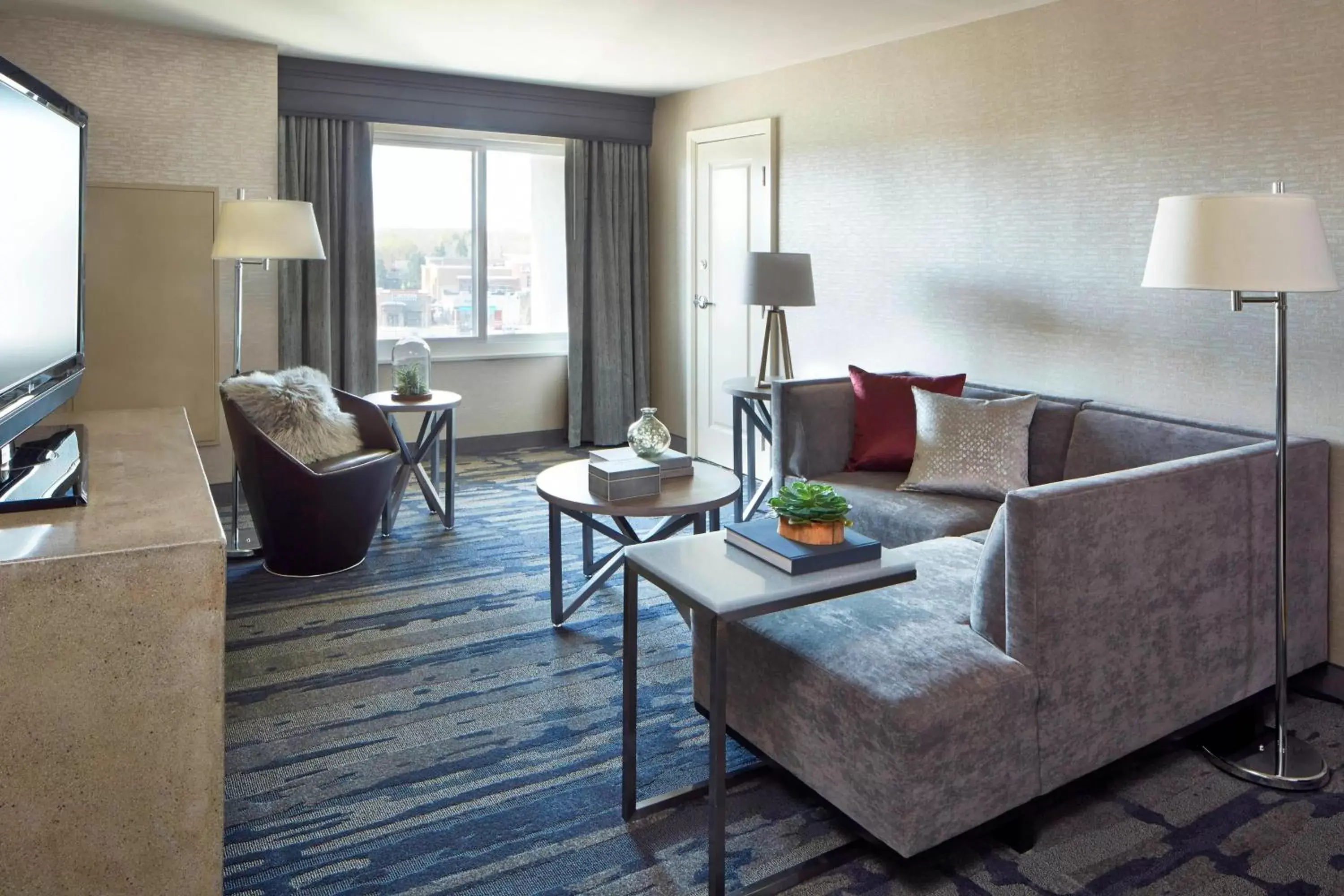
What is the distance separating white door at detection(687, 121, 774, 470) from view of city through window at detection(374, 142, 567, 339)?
1.07m

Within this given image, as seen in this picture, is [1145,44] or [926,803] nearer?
[926,803]

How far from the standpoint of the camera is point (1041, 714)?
2100 millimetres

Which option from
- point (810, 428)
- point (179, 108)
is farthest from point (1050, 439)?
point (179, 108)

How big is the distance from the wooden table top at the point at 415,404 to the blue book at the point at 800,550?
2623mm

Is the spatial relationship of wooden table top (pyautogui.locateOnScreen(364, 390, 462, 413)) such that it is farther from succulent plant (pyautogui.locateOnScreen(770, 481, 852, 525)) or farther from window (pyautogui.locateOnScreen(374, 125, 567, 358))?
succulent plant (pyautogui.locateOnScreen(770, 481, 852, 525))

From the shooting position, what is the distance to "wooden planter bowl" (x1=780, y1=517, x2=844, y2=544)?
2.07 metres

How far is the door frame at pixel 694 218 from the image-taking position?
5363 millimetres

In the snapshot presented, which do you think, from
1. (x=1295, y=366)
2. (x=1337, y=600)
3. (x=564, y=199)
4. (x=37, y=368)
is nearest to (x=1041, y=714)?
(x=1337, y=600)

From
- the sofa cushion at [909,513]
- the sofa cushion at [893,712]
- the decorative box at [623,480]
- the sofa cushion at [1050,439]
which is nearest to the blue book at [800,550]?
the sofa cushion at [893,712]

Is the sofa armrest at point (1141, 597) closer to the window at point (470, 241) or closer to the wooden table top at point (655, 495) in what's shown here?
the wooden table top at point (655, 495)

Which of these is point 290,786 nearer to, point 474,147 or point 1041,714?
point 1041,714

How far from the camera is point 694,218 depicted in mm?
6070

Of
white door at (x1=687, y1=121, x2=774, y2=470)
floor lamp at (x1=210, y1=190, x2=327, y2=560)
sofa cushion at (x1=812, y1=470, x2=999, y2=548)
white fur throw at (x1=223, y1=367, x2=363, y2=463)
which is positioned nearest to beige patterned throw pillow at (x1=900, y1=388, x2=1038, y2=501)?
sofa cushion at (x1=812, y1=470, x2=999, y2=548)

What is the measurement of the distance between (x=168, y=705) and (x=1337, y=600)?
3.13 metres
